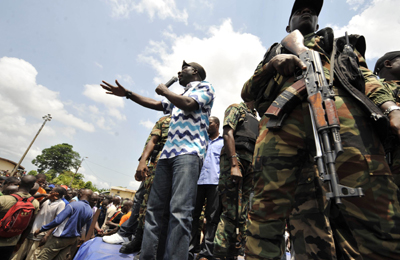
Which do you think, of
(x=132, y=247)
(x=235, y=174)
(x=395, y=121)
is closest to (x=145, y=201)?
(x=132, y=247)

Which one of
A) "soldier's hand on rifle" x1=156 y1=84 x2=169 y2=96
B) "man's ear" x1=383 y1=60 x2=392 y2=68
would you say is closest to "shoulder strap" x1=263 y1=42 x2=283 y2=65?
"soldier's hand on rifle" x1=156 y1=84 x2=169 y2=96

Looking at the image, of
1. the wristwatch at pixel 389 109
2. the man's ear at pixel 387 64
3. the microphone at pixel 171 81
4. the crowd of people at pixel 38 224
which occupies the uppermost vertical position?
the man's ear at pixel 387 64

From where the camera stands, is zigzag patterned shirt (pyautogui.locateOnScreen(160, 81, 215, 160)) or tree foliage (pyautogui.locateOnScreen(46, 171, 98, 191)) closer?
zigzag patterned shirt (pyautogui.locateOnScreen(160, 81, 215, 160))

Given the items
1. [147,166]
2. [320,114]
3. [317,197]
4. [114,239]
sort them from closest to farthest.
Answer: [320,114] → [317,197] → [114,239] → [147,166]

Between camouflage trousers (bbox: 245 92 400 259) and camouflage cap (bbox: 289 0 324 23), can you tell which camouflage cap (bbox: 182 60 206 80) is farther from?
camouflage trousers (bbox: 245 92 400 259)

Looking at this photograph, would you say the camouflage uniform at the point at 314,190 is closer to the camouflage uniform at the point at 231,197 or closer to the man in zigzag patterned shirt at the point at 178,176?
the man in zigzag patterned shirt at the point at 178,176

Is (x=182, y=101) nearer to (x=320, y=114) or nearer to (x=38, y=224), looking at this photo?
(x=320, y=114)

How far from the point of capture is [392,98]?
166 cm

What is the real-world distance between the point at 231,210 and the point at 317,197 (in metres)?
1.37

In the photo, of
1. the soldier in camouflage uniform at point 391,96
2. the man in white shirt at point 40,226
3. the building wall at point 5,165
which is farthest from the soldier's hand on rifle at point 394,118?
the building wall at point 5,165

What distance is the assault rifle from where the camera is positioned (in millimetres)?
1200

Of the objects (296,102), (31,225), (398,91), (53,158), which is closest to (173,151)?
(296,102)

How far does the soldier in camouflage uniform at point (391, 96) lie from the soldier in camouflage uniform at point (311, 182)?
149mm

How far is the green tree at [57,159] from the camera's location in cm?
6806
